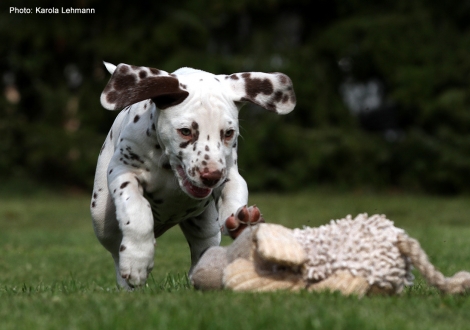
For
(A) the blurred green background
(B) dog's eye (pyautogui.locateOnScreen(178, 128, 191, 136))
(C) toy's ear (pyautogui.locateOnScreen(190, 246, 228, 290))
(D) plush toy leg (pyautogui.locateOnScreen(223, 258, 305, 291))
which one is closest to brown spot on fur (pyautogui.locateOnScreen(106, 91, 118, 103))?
(B) dog's eye (pyautogui.locateOnScreen(178, 128, 191, 136))

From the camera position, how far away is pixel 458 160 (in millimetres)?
18250

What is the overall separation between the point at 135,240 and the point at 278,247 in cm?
108

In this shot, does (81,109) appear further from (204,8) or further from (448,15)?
(448,15)

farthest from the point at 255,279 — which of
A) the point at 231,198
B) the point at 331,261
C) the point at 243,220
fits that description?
the point at 231,198

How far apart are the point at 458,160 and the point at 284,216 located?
5990 mm

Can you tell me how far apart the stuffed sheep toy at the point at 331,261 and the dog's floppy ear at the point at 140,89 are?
1.08 metres

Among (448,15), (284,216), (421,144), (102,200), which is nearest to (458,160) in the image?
(421,144)

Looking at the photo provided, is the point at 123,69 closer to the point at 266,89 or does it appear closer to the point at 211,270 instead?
the point at 266,89

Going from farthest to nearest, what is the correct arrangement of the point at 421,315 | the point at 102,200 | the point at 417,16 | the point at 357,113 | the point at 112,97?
the point at 357,113 < the point at 417,16 < the point at 102,200 < the point at 112,97 < the point at 421,315

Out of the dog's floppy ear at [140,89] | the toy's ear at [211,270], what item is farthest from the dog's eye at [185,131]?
the toy's ear at [211,270]

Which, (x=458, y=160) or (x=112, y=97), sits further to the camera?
(x=458, y=160)

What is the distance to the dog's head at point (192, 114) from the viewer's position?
4363 millimetres

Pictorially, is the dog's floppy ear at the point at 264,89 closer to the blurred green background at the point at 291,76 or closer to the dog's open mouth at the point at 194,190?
the dog's open mouth at the point at 194,190

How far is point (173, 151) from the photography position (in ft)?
14.9
